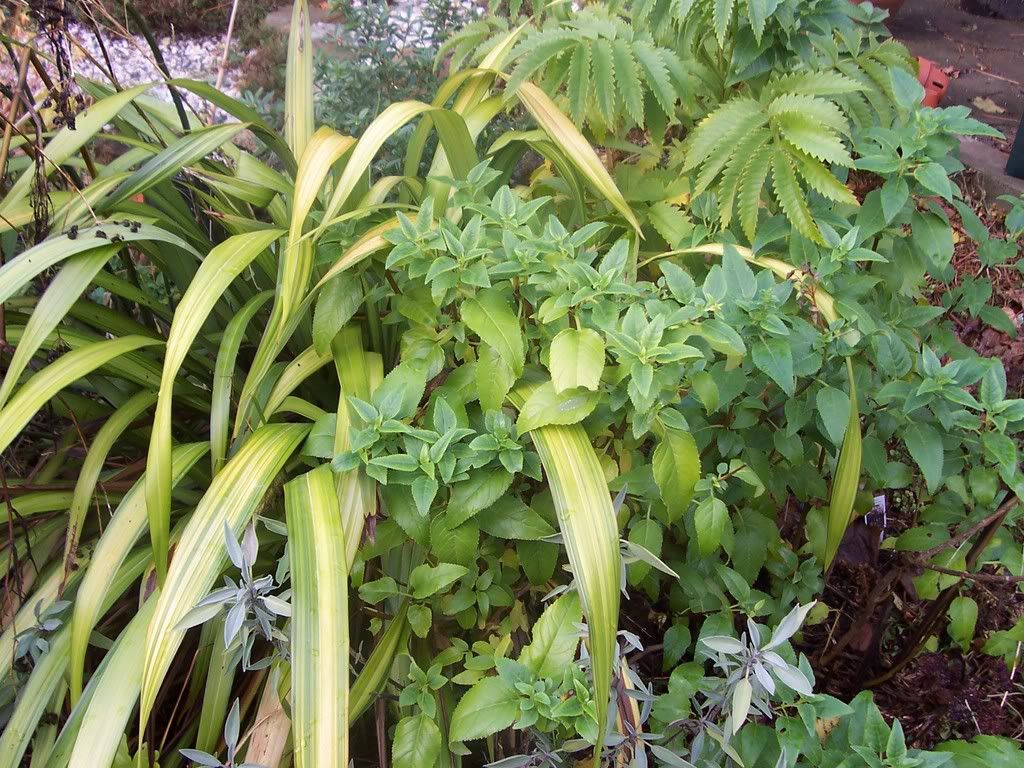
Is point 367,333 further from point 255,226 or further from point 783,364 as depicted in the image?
point 783,364

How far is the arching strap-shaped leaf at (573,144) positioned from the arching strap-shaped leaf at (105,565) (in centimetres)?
87

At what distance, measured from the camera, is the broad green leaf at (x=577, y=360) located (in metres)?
0.95

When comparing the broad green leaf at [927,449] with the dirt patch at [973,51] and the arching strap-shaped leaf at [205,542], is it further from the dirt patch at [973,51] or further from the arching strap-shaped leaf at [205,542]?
the dirt patch at [973,51]

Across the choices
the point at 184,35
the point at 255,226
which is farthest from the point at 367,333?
the point at 184,35

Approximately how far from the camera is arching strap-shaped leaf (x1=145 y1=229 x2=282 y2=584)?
108 centimetres

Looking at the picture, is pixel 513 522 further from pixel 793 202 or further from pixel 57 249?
pixel 57 249

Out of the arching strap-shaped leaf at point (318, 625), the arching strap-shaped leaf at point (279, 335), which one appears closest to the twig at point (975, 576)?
the arching strap-shaped leaf at point (318, 625)

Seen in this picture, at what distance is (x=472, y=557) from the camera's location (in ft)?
3.44

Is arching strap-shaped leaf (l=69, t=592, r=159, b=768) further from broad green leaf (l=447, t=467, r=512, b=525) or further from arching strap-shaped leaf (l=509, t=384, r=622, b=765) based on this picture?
arching strap-shaped leaf (l=509, t=384, r=622, b=765)

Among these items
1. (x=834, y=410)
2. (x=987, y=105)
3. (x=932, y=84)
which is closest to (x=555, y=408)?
(x=834, y=410)

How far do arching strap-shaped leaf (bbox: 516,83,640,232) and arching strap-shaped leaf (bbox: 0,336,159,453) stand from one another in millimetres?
856

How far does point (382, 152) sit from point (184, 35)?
2054mm

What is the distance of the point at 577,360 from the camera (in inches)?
38.2

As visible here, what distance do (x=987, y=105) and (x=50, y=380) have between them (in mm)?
3733
